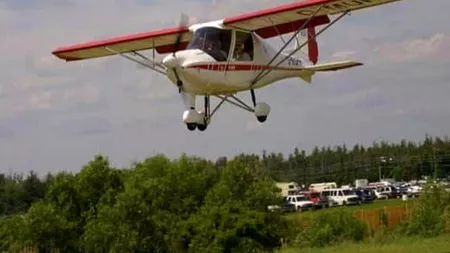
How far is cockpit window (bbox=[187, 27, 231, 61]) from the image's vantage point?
21464 millimetres

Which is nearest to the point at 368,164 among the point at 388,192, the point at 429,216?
the point at 388,192

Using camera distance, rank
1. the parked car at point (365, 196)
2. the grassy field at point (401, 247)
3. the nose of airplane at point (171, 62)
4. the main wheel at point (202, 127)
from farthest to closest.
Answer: the parked car at point (365, 196)
the grassy field at point (401, 247)
the main wheel at point (202, 127)
the nose of airplane at point (171, 62)

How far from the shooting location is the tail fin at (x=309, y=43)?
25.6 m

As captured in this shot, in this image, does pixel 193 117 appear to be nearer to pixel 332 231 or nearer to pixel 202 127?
pixel 202 127

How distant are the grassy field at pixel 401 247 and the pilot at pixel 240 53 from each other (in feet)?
56.5

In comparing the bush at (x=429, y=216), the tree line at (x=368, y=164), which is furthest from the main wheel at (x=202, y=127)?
the tree line at (x=368, y=164)

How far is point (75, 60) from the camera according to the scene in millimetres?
28422

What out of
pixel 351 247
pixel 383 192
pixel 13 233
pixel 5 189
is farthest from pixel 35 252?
pixel 5 189

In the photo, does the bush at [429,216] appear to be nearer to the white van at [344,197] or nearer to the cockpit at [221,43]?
the cockpit at [221,43]

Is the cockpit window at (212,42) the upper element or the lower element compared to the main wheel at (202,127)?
upper

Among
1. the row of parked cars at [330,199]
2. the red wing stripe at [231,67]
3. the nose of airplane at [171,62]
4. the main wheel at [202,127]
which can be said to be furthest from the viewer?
the row of parked cars at [330,199]

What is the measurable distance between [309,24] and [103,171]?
28497 mm

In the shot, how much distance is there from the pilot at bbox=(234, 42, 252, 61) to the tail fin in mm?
3052

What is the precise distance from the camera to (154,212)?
46.1m
